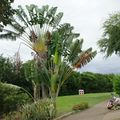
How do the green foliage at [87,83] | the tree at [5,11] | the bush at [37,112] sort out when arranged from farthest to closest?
the green foliage at [87,83]
the bush at [37,112]
the tree at [5,11]

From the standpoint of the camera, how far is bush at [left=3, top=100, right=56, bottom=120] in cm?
2150

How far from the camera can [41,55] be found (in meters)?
31.1

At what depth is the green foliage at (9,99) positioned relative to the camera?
23.7 m

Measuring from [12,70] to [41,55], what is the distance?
479 inches

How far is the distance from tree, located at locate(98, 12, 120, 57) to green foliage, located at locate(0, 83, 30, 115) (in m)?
15.9

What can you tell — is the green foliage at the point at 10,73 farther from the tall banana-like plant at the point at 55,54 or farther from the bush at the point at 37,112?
the bush at the point at 37,112

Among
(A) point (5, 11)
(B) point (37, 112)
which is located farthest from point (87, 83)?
(A) point (5, 11)

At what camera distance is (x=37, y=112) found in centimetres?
2158

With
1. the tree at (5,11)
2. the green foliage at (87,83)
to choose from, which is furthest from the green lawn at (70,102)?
the tree at (5,11)

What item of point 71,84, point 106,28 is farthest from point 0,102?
point 71,84

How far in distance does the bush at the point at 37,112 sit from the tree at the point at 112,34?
55.2ft

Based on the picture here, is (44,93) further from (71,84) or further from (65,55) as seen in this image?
(71,84)

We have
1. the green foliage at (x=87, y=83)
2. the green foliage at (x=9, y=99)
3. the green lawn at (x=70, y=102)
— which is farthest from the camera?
the green foliage at (x=87, y=83)

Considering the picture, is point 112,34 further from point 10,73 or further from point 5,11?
point 5,11
